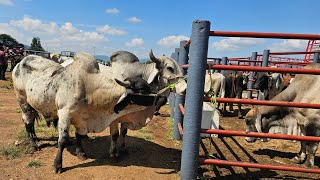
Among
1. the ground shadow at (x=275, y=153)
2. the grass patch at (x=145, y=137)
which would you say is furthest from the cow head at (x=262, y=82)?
the grass patch at (x=145, y=137)

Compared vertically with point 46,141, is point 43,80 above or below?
above

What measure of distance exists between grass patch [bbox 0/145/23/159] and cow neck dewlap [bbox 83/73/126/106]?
5.32ft

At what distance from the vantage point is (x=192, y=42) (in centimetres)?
306

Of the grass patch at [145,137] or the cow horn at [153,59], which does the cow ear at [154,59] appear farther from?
the grass patch at [145,137]

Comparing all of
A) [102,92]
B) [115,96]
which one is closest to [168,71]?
[115,96]

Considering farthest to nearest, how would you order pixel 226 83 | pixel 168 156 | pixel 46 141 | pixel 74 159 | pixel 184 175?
pixel 226 83 < pixel 46 141 < pixel 168 156 < pixel 74 159 < pixel 184 175

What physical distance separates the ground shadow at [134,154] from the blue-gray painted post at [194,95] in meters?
1.50

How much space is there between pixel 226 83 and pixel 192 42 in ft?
27.6

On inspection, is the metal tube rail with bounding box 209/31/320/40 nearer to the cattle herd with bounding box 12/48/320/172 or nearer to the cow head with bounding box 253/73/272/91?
the cattle herd with bounding box 12/48/320/172

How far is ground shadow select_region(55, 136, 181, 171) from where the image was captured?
476 cm

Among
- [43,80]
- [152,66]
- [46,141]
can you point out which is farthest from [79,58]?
[46,141]

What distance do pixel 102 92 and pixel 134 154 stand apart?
1.38m

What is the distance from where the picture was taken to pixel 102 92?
14.8 ft

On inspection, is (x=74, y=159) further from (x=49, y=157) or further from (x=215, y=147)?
(x=215, y=147)
